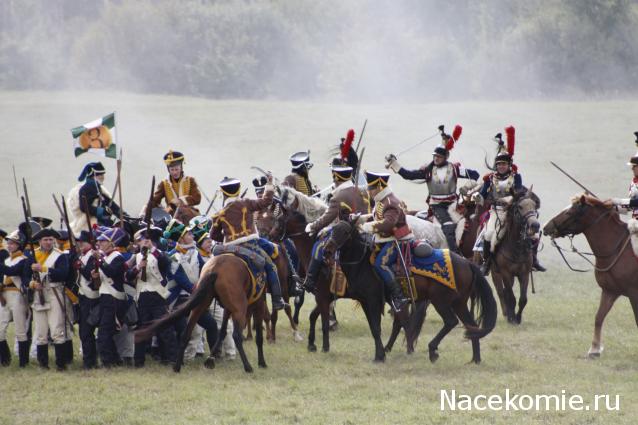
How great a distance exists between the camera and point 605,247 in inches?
536

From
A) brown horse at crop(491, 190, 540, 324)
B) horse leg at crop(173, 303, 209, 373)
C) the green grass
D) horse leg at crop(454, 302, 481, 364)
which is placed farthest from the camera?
brown horse at crop(491, 190, 540, 324)

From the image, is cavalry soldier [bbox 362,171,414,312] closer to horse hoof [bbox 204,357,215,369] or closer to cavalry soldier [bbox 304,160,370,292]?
cavalry soldier [bbox 304,160,370,292]

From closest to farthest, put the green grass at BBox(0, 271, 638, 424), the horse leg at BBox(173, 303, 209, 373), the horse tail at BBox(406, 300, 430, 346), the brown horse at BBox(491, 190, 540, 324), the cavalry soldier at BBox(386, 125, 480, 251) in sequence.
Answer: the green grass at BBox(0, 271, 638, 424) < the horse leg at BBox(173, 303, 209, 373) < the horse tail at BBox(406, 300, 430, 346) < the brown horse at BBox(491, 190, 540, 324) < the cavalry soldier at BBox(386, 125, 480, 251)

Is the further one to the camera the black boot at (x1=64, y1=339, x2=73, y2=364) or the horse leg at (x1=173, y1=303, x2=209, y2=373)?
the black boot at (x1=64, y1=339, x2=73, y2=364)

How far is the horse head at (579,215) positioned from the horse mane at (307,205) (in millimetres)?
3213

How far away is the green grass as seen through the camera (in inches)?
420

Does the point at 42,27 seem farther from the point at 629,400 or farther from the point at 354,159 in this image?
the point at 629,400

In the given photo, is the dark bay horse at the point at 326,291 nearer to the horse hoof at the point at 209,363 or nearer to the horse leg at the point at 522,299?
the horse hoof at the point at 209,363

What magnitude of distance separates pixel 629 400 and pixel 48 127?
1609 inches

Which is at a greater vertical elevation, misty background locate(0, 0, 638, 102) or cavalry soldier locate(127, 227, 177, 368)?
misty background locate(0, 0, 638, 102)

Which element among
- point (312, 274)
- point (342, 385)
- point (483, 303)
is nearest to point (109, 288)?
point (312, 274)

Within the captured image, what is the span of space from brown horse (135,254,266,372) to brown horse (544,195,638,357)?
158 inches

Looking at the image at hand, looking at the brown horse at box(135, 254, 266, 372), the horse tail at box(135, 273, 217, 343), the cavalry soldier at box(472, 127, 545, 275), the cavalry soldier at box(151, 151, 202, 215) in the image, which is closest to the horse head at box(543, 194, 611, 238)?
the cavalry soldier at box(472, 127, 545, 275)

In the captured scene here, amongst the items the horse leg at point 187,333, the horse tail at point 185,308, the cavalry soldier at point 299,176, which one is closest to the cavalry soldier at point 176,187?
the cavalry soldier at point 299,176
